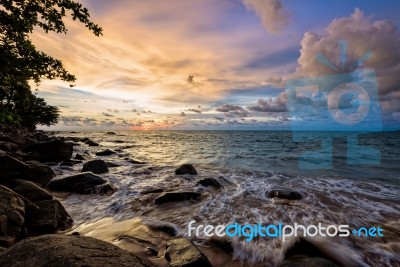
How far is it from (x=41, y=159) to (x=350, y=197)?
68.3 ft

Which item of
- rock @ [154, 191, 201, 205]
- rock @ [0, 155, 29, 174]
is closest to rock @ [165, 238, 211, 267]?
rock @ [154, 191, 201, 205]

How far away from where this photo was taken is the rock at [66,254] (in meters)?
3.07

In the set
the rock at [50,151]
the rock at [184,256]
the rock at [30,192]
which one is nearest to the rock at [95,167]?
the rock at [50,151]

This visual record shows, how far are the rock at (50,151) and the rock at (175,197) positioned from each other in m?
14.1

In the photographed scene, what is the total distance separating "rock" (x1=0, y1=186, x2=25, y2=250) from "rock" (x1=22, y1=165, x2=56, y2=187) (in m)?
5.26

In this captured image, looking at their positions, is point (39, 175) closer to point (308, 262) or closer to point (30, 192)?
point (30, 192)

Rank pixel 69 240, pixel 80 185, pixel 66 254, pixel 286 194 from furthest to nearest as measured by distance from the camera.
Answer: pixel 80 185, pixel 286 194, pixel 69 240, pixel 66 254

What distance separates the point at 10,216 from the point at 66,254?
3.08 meters

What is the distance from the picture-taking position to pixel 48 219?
5.83m

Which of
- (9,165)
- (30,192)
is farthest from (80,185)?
(9,165)

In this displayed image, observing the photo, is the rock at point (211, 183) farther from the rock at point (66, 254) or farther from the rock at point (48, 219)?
the rock at point (66, 254)

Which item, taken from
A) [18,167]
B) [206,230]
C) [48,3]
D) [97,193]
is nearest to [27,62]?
[48,3]

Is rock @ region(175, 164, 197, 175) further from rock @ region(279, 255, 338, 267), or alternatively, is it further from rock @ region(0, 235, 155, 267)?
rock @ region(0, 235, 155, 267)

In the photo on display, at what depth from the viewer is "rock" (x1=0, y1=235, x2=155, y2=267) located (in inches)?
121
